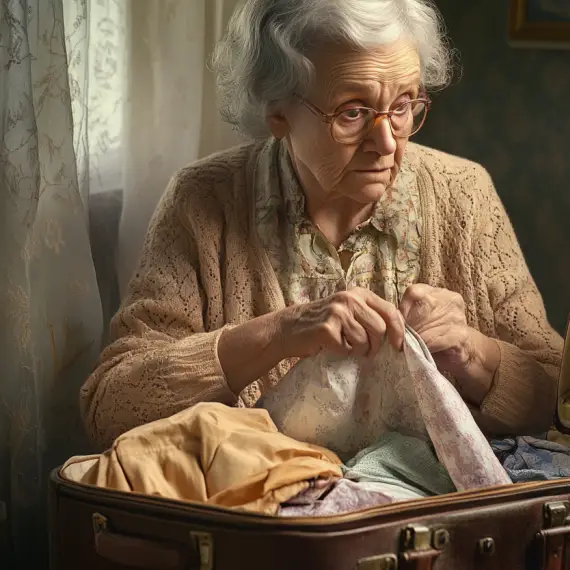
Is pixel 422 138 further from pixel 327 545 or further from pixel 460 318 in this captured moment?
pixel 327 545

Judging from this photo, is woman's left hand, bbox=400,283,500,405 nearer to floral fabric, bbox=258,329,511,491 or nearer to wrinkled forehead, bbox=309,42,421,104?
floral fabric, bbox=258,329,511,491

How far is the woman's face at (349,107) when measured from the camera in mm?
1434

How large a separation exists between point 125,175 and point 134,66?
0.67 feet

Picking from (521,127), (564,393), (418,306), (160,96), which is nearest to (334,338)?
(418,306)

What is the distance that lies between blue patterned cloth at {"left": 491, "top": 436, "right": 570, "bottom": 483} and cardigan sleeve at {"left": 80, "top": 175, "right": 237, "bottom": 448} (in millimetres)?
414

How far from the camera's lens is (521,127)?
7.06ft

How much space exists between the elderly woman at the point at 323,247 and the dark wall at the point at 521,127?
1.56 ft

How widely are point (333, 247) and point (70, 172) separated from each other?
0.46 metres

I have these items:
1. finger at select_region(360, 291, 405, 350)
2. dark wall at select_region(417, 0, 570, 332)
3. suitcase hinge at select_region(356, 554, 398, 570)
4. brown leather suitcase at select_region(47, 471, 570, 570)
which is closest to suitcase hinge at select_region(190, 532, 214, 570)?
brown leather suitcase at select_region(47, 471, 570, 570)

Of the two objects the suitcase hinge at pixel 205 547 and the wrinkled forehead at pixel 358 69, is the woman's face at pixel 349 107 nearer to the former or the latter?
the wrinkled forehead at pixel 358 69

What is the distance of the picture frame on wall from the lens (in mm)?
2002

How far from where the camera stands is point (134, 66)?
72.6 inches

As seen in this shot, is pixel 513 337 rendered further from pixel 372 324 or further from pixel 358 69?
pixel 358 69

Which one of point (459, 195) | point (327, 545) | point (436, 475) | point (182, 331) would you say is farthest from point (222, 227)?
point (327, 545)
